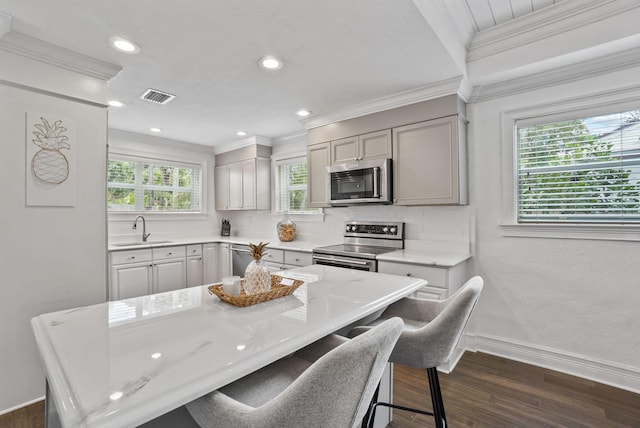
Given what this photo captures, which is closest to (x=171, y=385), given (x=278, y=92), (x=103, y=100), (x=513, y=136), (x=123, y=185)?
(x=103, y=100)

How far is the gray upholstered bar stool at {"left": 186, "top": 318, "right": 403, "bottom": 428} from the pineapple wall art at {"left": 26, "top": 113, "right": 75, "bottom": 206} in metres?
2.07

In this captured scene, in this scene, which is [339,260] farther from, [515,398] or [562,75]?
[562,75]

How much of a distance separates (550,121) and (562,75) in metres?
0.34

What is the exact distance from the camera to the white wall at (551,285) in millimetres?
2254

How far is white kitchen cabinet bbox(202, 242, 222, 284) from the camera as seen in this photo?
175 inches

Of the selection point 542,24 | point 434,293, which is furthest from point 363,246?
point 542,24

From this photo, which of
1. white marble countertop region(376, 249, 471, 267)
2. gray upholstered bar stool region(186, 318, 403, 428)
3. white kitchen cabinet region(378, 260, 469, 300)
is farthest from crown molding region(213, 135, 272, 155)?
gray upholstered bar stool region(186, 318, 403, 428)

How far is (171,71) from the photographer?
246cm

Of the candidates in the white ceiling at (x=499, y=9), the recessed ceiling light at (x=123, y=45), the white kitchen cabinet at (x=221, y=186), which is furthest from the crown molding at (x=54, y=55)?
the white kitchen cabinet at (x=221, y=186)

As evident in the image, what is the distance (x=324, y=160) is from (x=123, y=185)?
113 inches

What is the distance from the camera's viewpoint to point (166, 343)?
3.08 feet

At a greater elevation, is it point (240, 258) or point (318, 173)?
point (318, 173)

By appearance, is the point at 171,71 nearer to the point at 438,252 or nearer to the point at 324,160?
the point at 324,160

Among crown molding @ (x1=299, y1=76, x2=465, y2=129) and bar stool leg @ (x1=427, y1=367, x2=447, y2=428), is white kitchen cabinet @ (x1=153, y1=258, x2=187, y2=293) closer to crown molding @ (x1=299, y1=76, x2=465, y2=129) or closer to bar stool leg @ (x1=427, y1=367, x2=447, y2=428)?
crown molding @ (x1=299, y1=76, x2=465, y2=129)
